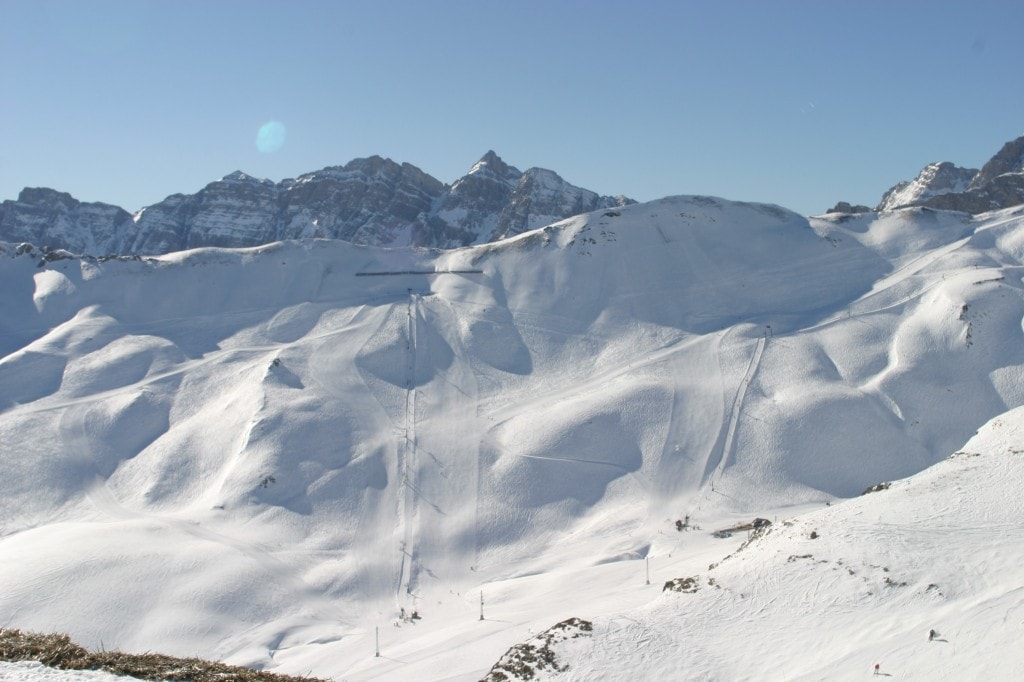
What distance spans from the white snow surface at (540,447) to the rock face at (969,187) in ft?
82.6

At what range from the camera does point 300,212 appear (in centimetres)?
17125

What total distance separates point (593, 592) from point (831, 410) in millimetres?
23119

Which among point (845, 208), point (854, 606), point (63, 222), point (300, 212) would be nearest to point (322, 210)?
point (300, 212)

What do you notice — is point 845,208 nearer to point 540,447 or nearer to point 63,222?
point 540,447

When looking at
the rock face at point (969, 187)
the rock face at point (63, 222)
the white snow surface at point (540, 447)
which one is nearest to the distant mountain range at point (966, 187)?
the rock face at point (969, 187)

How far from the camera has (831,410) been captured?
47156 mm

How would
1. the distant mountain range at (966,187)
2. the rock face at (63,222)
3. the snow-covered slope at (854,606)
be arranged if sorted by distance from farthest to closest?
the rock face at (63,222)
the distant mountain range at (966,187)
the snow-covered slope at (854,606)

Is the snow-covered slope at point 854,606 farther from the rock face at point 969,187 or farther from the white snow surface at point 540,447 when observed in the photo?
the rock face at point 969,187

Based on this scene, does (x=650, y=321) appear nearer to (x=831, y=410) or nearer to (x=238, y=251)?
(x=831, y=410)

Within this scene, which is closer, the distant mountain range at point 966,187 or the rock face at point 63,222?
the distant mountain range at point 966,187

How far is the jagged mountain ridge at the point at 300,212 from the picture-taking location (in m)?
162

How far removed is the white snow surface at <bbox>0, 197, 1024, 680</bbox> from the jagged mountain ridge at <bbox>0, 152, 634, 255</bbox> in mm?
85195

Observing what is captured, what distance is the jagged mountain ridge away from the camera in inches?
6373

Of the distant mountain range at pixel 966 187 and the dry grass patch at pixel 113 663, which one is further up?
the distant mountain range at pixel 966 187
